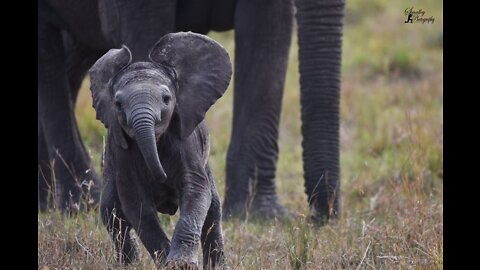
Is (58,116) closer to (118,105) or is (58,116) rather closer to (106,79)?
(106,79)

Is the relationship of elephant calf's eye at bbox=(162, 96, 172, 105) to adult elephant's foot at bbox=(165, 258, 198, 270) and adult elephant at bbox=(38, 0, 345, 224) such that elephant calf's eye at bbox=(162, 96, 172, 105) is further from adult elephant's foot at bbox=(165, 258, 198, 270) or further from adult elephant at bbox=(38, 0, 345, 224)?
adult elephant at bbox=(38, 0, 345, 224)

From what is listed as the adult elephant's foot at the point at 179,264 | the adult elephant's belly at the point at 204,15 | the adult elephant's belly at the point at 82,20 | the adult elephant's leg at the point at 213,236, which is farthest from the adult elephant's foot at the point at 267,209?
the adult elephant's foot at the point at 179,264

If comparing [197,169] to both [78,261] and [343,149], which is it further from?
[343,149]

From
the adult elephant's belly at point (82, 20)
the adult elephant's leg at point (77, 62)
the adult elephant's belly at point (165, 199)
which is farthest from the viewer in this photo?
the adult elephant's leg at point (77, 62)

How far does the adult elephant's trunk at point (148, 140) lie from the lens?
202 inches

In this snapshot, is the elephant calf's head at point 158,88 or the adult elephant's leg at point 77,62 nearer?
the elephant calf's head at point 158,88

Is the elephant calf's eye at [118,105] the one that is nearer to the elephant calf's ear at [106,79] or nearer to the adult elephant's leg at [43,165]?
the elephant calf's ear at [106,79]

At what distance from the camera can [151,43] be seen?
22.4 ft

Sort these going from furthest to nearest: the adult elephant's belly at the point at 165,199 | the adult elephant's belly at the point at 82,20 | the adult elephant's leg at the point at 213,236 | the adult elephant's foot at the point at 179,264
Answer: the adult elephant's belly at the point at 82,20 < the adult elephant's leg at the point at 213,236 < the adult elephant's belly at the point at 165,199 < the adult elephant's foot at the point at 179,264

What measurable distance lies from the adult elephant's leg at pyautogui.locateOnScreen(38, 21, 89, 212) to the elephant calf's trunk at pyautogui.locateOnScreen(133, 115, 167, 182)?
9.35 ft

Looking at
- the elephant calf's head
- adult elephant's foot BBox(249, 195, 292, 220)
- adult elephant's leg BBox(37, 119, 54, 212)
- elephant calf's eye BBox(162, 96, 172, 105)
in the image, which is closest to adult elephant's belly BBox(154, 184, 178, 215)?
the elephant calf's head

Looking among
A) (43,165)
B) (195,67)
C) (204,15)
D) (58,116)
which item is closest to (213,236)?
(195,67)
